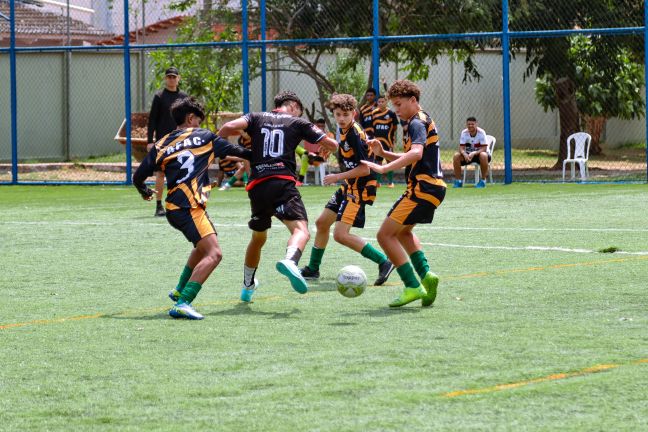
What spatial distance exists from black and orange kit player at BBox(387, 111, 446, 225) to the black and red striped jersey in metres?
0.78

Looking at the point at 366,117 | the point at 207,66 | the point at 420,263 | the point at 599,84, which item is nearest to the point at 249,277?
the point at 420,263

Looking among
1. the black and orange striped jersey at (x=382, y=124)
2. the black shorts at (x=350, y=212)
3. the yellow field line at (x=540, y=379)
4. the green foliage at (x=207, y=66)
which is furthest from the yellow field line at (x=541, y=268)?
the green foliage at (x=207, y=66)

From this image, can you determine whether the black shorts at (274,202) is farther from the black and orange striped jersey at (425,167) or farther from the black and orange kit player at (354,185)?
the black and orange kit player at (354,185)

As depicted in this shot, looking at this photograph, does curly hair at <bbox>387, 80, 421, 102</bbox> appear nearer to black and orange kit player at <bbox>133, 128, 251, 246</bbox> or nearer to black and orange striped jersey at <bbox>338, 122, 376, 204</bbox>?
black and orange kit player at <bbox>133, 128, 251, 246</bbox>

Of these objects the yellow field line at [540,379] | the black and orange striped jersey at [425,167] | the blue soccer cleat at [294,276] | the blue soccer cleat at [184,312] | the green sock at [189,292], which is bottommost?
the yellow field line at [540,379]

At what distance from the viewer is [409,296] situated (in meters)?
8.77

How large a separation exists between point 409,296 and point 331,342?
Answer: 151 cm

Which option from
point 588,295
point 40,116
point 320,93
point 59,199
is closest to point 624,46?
point 320,93

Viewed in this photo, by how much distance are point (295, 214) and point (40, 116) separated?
2291cm

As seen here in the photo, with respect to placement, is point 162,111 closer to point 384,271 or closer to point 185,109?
point 384,271

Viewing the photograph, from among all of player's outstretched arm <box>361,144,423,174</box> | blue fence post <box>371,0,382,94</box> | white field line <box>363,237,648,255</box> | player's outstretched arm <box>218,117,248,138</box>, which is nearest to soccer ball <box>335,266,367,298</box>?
player's outstretched arm <box>361,144,423,174</box>

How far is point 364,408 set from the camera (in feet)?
18.5

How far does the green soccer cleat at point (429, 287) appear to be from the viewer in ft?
29.0

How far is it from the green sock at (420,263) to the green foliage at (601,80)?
1708 cm
